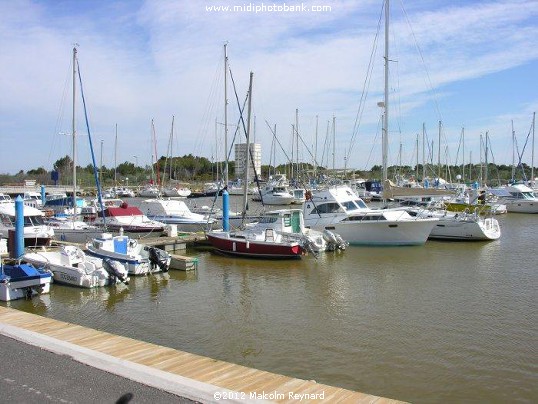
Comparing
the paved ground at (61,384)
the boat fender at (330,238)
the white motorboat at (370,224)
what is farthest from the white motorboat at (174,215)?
the paved ground at (61,384)

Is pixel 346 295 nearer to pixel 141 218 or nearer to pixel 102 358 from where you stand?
pixel 102 358

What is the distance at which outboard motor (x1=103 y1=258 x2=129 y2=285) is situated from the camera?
1839 cm

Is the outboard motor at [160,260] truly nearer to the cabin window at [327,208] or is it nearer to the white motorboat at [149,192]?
the cabin window at [327,208]

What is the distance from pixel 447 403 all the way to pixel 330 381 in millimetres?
2196

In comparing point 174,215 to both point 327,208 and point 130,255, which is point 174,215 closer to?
point 327,208

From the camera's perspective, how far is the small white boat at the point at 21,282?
16.2 m

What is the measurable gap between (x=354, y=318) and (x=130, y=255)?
9.86 meters

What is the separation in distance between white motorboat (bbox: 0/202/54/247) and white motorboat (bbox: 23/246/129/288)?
5.25 metres

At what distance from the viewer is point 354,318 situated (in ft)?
47.8

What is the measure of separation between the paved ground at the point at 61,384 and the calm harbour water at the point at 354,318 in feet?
13.1

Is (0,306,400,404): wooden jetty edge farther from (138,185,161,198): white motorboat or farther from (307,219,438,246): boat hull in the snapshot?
(138,185,161,198): white motorboat

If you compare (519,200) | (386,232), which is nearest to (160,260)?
(386,232)

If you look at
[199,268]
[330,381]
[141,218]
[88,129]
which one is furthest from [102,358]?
[141,218]

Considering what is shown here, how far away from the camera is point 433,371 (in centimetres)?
1062
